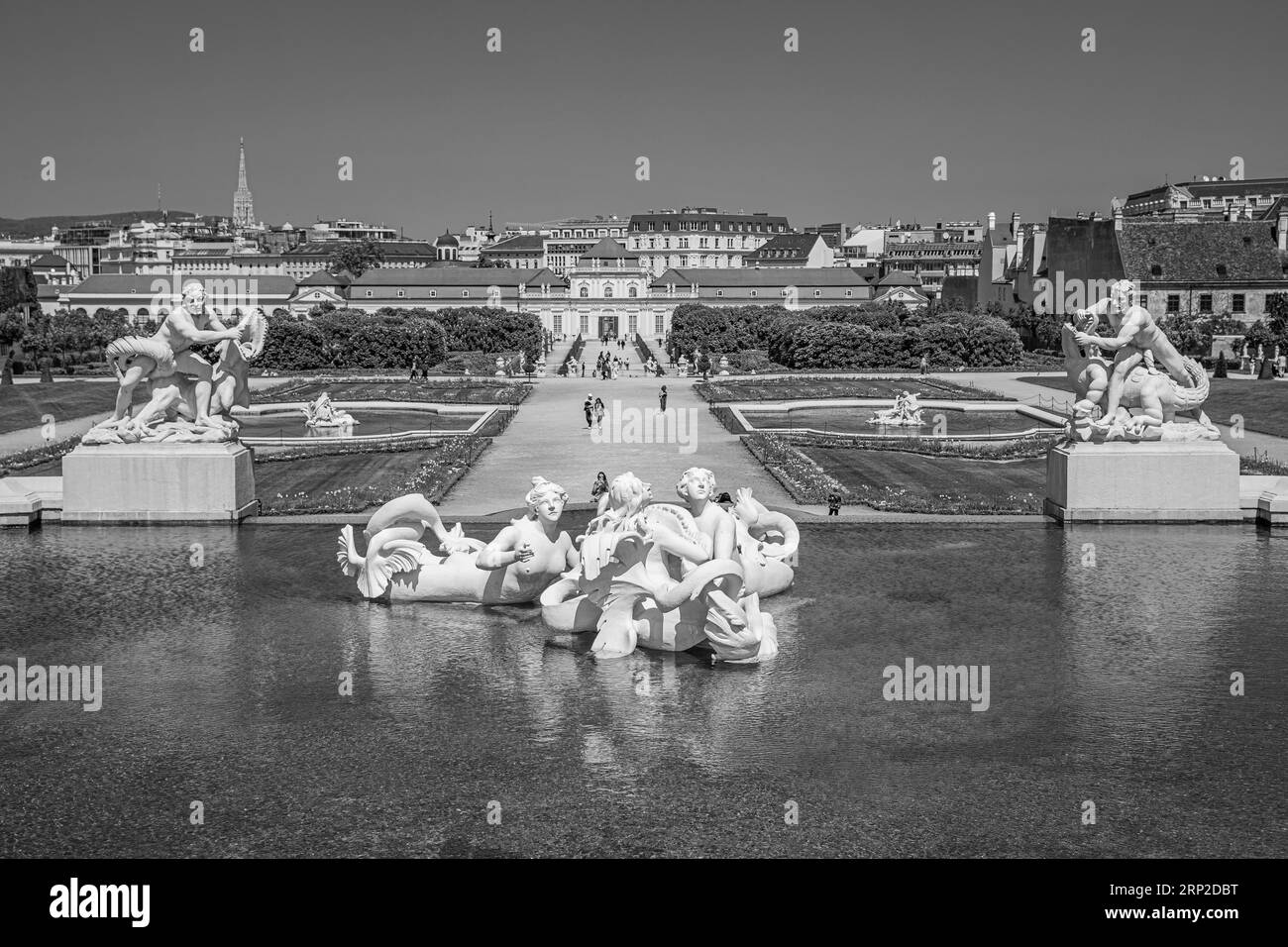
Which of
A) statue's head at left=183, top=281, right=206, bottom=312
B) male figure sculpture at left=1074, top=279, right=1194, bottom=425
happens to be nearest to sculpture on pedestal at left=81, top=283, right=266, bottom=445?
statue's head at left=183, top=281, right=206, bottom=312

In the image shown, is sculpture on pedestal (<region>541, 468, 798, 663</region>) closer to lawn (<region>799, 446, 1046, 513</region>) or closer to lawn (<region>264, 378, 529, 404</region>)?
lawn (<region>799, 446, 1046, 513</region>)

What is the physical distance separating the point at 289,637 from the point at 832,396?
46.4m

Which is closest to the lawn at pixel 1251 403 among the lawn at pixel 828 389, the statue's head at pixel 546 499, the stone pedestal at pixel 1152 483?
the lawn at pixel 828 389

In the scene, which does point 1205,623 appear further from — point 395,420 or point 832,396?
point 832,396

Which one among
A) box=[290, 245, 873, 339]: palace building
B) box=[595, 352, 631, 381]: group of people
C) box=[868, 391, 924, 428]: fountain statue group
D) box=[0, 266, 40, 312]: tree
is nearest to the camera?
box=[868, 391, 924, 428]: fountain statue group

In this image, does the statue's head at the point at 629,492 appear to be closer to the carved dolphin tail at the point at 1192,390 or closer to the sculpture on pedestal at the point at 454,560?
the sculpture on pedestal at the point at 454,560

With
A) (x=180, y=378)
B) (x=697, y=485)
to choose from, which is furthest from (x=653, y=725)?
(x=180, y=378)

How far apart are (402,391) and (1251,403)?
120 ft

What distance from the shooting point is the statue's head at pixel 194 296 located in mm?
22234

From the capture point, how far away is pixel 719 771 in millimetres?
11547

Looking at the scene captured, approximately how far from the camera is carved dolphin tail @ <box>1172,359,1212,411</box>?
22531 millimetres

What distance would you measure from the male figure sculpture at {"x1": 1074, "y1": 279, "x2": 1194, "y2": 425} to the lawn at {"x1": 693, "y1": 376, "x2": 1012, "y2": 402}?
116ft

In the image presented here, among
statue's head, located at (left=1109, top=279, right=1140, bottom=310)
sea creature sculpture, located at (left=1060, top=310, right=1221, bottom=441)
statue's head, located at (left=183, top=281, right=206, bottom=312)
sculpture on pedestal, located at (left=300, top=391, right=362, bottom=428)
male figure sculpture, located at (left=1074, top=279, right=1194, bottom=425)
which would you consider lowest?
sculpture on pedestal, located at (left=300, top=391, right=362, bottom=428)

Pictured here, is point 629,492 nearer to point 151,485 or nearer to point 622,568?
point 622,568
